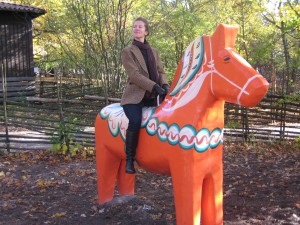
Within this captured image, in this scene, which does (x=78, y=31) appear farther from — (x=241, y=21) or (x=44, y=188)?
(x=44, y=188)

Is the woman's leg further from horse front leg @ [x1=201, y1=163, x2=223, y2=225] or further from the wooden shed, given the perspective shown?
the wooden shed

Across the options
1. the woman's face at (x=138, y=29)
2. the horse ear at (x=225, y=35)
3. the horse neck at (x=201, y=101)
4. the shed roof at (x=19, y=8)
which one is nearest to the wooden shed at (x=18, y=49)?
the shed roof at (x=19, y=8)

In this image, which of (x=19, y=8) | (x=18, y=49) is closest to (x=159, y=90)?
(x=19, y=8)

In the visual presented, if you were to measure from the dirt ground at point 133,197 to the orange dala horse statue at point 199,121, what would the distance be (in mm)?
876

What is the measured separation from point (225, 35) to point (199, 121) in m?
0.70

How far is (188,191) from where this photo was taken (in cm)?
295

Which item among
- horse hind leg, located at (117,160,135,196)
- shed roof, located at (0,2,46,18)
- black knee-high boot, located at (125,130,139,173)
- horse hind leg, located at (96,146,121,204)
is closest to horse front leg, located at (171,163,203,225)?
black knee-high boot, located at (125,130,139,173)

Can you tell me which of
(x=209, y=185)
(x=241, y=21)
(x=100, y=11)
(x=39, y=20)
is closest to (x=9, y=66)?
(x=39, y=20)

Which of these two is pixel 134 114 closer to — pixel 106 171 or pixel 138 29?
pixel 138 29

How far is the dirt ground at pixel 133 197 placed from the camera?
4000mm

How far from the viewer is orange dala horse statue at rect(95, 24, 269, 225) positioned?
2684 mm

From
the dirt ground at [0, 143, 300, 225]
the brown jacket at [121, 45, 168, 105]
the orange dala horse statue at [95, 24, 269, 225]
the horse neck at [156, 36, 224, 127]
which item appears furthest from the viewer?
the dirt ground at [0, 143, 300, 225]

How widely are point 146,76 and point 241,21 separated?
12819 millimetres

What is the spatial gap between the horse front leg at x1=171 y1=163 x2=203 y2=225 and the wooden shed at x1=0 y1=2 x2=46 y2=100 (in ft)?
43.2
